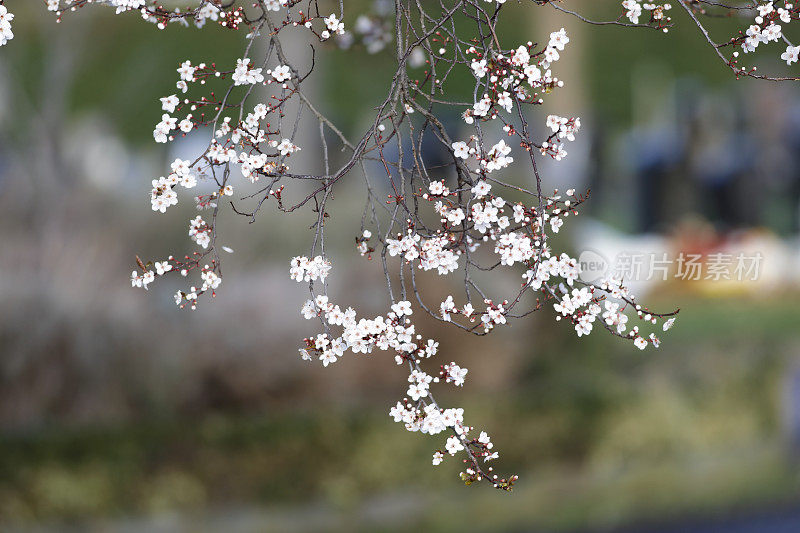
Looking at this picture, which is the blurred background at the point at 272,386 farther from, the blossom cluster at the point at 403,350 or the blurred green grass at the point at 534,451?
the blossom cluster at the point at 403,350

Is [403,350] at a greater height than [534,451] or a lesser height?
lesser

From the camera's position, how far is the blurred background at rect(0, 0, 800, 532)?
3191mm

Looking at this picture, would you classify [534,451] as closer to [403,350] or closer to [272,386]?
[272,386]

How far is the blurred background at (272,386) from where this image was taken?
3.19 meters

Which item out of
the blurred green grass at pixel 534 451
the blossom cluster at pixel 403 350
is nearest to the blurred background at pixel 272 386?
the blurred green grass at pixel 534 451

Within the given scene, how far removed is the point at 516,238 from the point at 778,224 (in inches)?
169

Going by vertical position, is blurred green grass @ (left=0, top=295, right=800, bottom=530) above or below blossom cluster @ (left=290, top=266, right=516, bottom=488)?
above

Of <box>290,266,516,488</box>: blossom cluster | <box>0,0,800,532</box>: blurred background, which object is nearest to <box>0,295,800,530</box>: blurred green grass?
<box>0,0,800,532</box>: blurred background

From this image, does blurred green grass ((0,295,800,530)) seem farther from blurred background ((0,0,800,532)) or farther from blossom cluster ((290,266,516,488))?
blossom cluster ((290,266,516,488))

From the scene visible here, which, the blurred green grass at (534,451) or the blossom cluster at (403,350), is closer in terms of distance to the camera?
the blossom cluster at (403,350)

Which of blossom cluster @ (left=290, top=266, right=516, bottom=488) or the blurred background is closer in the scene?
blossom cluster @ (left=290, top=266, right=516, bottom=488)

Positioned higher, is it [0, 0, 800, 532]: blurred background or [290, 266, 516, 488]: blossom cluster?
[0, 0, 800, 532]: blurred background

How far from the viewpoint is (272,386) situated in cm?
347

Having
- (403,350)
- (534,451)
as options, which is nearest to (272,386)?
(534,451)
